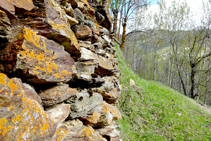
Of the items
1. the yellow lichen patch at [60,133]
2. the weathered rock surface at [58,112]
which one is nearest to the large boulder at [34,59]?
the weathered rock surface at [58,112]

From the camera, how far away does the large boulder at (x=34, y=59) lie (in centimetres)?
178

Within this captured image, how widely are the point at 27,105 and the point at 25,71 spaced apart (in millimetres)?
501

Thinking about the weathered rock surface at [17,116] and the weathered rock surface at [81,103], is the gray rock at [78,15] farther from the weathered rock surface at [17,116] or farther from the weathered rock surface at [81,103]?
the weathered rock surface at [17,116]

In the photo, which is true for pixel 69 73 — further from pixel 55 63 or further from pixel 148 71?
pixel 148 71

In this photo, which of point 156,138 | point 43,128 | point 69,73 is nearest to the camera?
point 43,128

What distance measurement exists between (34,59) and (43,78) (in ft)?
1.12

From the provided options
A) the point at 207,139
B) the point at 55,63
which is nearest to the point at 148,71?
the point at 207,139

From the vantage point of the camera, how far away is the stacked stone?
5.30ft

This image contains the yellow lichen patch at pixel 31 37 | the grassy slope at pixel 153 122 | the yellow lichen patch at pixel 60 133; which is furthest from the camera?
the grassy slope at pixel 153 122

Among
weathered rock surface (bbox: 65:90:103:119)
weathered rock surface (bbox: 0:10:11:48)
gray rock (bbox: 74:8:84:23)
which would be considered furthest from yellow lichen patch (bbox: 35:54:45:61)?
gray rock (bbox: 74:8:84:23)

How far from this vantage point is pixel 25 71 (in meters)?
1.88

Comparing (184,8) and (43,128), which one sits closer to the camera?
(43,128)

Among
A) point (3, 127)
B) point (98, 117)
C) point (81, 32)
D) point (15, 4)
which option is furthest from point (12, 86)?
point (81, 32)

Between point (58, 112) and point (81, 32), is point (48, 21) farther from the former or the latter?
point (58, 112)
